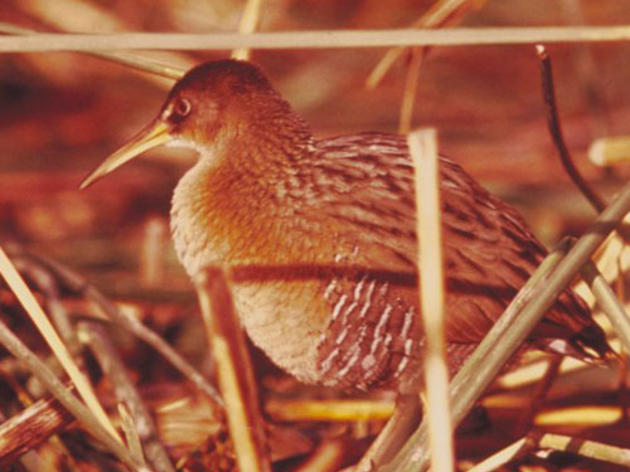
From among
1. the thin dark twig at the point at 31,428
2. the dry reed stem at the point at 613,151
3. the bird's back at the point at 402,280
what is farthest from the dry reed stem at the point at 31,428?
the dry reed stem at the point at 613,151

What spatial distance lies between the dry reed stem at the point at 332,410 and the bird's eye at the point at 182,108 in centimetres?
58

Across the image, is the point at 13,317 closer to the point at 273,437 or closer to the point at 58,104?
the point at 273,437

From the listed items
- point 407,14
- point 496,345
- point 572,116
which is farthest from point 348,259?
point 407,14

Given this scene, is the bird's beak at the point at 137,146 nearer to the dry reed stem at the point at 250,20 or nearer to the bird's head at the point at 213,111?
the bird's head at the point at 213,111

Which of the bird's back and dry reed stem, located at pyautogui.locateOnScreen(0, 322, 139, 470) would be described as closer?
dry reed stem, located at pyautogui.locateOnScreen(0, 322, 139, 470)

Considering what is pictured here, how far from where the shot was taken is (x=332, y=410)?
229cm

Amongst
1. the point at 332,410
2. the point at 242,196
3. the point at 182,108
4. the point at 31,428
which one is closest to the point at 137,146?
the point at 182,108

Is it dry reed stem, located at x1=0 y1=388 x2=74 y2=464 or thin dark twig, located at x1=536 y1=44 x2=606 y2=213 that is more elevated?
thin dark twig, located at x1=536 y1=44 x2=606 y2=213

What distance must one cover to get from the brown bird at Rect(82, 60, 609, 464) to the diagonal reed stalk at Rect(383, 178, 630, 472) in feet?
0.95

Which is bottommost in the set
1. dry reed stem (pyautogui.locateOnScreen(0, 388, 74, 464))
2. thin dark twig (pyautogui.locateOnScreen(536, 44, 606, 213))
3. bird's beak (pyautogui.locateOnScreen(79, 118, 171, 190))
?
dry reed stem (pyautogui.locateOnScreen(0, 388, 74, 464))

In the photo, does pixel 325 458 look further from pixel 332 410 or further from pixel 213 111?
pixel 213 111

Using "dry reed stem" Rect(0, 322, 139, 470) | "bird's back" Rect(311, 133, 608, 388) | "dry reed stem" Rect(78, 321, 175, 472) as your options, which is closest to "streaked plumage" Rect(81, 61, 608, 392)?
"bird's back" Rect(311, 133, 608, 388)

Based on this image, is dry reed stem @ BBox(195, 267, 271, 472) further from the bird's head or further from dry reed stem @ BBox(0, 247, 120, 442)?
the bird's head

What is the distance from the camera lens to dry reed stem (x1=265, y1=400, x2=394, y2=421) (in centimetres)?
228
